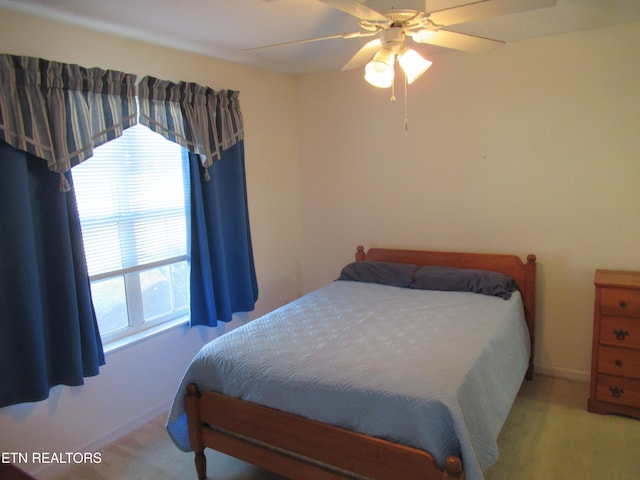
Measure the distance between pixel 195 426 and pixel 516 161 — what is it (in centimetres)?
275

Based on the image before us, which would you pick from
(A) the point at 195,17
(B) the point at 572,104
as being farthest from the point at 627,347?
(A) the point at 195,17

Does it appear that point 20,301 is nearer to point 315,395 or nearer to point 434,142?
point 315,395

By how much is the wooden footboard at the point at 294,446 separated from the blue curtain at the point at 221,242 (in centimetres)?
Answer: 108

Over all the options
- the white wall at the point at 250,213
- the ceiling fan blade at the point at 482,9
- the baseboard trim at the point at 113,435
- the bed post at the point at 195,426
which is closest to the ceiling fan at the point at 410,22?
the ceiling fan blade at the point at 482,9

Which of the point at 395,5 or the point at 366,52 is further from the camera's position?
the point at 366,52

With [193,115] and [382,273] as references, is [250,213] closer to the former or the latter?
[193,115]

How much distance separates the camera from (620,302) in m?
2.66

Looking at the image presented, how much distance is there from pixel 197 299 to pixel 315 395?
1.57 meters

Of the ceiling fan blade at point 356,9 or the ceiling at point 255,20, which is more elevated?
the ceiling at point 255,20

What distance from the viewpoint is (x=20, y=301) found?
2.23 metres

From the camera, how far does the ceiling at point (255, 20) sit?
2230mm

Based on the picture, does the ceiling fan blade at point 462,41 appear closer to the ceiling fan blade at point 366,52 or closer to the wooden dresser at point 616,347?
the ceiling fan blade at point 366,52

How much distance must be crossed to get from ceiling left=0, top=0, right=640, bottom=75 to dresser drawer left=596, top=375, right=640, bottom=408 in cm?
214

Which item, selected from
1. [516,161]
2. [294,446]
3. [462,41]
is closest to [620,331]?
[516,161]
